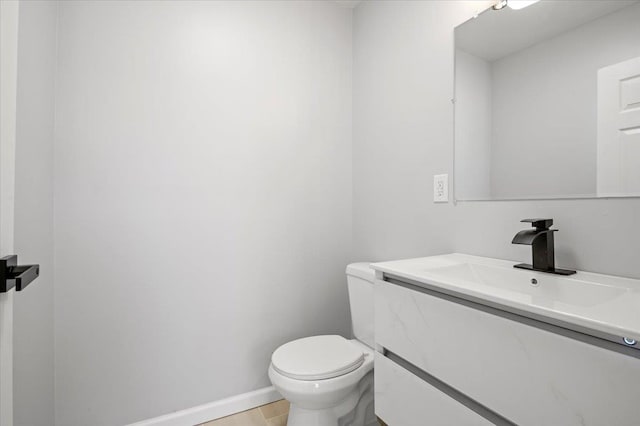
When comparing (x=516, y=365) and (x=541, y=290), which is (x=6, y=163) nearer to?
(x=516, y=365)

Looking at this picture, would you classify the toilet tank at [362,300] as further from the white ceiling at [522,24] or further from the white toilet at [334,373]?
the white ceiling at [522,24]

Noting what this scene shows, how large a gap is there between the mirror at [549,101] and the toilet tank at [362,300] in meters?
0.58

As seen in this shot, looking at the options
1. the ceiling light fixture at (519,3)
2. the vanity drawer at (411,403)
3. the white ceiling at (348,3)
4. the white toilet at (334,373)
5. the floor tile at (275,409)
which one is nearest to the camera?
the vanity drawer at (411,403)

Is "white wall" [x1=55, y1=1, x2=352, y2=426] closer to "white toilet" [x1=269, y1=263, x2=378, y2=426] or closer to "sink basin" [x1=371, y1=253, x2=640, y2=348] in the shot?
"white toilet" [x1=269, y1=263, x2=378, y2=426]

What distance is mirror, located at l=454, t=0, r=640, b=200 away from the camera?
0.90 meters

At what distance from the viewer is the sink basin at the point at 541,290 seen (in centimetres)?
57

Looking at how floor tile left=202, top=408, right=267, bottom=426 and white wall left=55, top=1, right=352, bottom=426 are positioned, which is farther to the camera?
floor tile left=202, top=408, right=267, bottom=426

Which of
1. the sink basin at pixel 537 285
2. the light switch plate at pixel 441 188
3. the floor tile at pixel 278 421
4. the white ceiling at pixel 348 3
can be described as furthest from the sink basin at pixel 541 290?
the white ceiling at pixel 348 3

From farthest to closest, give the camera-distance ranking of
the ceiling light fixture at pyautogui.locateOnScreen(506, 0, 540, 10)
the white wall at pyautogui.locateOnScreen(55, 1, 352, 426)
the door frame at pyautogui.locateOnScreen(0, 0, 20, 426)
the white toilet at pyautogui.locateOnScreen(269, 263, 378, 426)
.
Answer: the white wall at pyautogui.locateOnScreen(55, 1, 352, 426), the white toilet at pyautogui.locateOnScreen(269, 263, 378, 426), the ceiling light fixture at pyautogui.locateOnScreen(506, 0, 540, 10), the door frame at pyautogui.locateOnScreen(0, 0, 20, 426)

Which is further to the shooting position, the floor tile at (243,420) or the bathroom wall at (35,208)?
the floor tile at (243,420)

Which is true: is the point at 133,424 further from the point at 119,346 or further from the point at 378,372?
the point at 378,372

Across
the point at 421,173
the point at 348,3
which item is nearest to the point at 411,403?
the point at 421,173

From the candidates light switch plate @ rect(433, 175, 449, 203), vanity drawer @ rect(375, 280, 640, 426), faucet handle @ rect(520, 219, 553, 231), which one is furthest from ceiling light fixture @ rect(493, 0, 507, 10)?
vanity drawer @ rect(375, 280, 640, 426)

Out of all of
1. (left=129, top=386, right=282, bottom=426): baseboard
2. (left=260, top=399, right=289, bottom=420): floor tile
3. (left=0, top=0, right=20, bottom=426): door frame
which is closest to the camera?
(left=0, top=0, right=20, bottom=426): door frame
